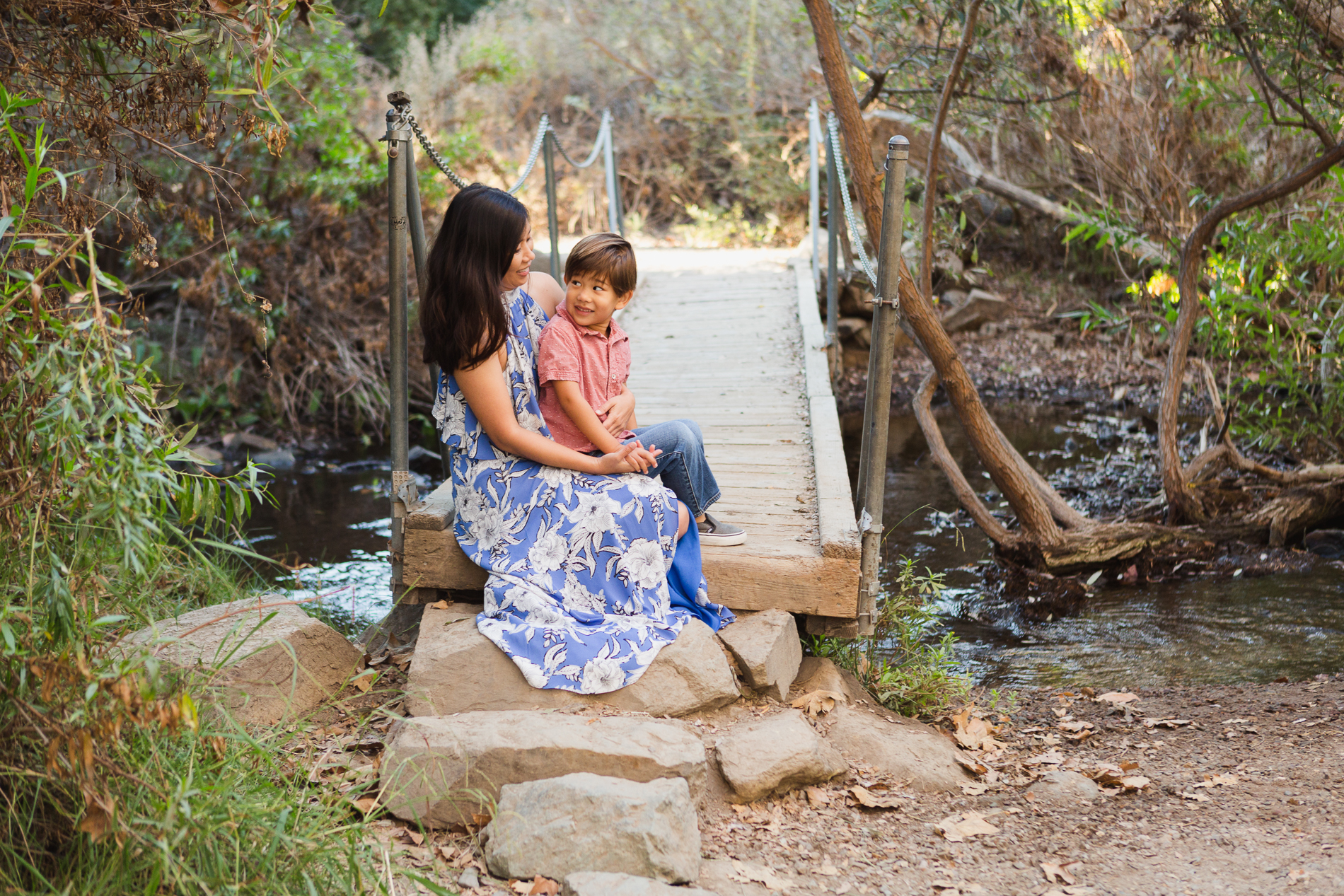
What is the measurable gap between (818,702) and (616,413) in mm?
1102

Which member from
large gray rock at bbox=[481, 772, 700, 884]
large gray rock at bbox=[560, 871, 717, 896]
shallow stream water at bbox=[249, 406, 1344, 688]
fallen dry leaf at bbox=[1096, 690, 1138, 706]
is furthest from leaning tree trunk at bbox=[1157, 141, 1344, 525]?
large gray rock at bbox=[560, 871, 717, 896]

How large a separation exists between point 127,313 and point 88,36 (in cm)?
86

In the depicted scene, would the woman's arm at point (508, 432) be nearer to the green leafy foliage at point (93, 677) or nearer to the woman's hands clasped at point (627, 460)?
the woman's hands clasped at point (627, 460)

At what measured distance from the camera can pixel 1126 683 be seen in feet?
14.2

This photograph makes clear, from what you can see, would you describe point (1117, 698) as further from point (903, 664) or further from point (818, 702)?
point (818, 702)

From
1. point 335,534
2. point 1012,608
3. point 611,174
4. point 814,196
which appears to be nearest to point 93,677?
point 1012,608

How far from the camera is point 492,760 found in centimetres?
252

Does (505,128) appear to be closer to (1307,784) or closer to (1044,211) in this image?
(1044,211)

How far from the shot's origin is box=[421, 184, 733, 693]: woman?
116 inches

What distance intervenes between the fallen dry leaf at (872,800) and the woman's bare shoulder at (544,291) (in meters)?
1.77

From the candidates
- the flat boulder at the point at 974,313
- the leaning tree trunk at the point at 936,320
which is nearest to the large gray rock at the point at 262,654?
the leaning tree trunk at the point at 936,320

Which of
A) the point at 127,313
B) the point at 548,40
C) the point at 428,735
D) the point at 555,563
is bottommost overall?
the point at 428,735

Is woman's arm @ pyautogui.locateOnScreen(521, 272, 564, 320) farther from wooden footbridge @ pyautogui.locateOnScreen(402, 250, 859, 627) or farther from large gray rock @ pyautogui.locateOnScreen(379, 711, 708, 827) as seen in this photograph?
large gray rock @ pyautogui.locateOnScreen(379, 711, 708, 827)

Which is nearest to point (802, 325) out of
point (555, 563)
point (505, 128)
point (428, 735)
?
point (555, 563)
